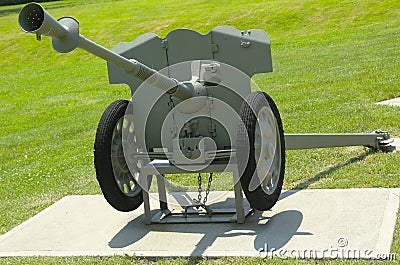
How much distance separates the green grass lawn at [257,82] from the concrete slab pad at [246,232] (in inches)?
7.7

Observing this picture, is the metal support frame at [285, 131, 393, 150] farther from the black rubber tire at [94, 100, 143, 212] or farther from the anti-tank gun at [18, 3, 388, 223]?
the black rubber tire at [94, 100, 143, 212]

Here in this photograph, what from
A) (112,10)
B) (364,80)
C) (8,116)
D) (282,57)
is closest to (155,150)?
(364,80)

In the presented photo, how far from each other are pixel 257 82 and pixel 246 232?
Answer: 9564 millimetres

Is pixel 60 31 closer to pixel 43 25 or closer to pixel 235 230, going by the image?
pixel 43 25

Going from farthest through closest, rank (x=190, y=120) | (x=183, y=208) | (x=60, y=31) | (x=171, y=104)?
(x=183, y=208), (x=171, y=104), (x=190, y=120), (x=60, y=31)

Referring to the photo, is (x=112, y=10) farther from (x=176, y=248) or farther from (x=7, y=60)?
(x=176, y=248)

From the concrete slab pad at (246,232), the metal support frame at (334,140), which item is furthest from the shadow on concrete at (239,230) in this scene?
the metal support frame at (334,140)

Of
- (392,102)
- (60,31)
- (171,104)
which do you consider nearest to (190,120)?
(171,104)

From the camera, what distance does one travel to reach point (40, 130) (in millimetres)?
13391

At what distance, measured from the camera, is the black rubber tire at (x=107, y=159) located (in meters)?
5.89

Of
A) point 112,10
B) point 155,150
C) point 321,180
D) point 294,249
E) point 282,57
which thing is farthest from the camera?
point 112,10

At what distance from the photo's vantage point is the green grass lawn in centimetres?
745

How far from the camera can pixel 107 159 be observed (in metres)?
5.90

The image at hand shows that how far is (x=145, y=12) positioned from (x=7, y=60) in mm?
7488
